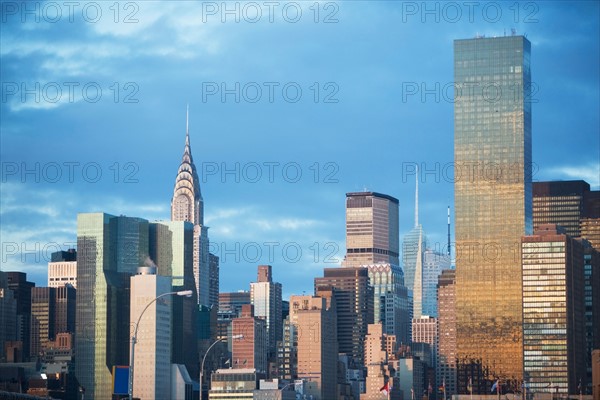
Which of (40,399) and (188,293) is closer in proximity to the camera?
(188,293)

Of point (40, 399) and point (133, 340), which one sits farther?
point (40, 399)

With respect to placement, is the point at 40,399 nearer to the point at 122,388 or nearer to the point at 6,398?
the point at 6,398

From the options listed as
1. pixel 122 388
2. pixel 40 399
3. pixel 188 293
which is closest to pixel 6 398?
pixel 40 399

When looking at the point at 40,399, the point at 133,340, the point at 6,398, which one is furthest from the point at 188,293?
the point at 40,399

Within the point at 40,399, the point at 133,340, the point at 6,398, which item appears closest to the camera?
the point at 133,340

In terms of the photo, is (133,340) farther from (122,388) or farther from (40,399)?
(40,399)

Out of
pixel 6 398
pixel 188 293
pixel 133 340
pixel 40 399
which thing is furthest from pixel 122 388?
pixel 40 399

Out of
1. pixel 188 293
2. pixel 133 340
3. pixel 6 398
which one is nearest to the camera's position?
pixel 188 293

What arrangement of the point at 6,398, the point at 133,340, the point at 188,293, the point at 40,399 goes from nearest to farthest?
the point at 188,293 → the point at 133,340 → the point at 6,398 → the point at 40,399
